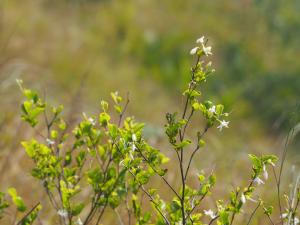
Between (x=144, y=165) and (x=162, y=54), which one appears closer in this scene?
(x=144, y=165)

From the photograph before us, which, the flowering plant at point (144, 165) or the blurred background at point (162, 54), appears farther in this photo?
the blurred background at point (162, 54)

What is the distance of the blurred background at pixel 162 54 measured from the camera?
17.7 feet

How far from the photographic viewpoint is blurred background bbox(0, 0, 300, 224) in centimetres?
540

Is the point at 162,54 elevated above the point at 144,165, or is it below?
above

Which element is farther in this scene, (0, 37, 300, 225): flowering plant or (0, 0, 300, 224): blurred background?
(0, 0, 300, 224): blurred background

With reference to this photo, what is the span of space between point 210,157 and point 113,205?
232 cm

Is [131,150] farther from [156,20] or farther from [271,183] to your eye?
[156,20]

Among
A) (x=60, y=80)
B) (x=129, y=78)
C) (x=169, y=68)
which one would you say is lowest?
(x=60, y=80)

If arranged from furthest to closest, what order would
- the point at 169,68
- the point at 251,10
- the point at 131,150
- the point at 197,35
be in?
the point at 251,10 < the point at 197,35 < the point at 169,68 < the point at 131,150

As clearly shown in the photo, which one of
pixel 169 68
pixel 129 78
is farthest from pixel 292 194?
pixel 169 68

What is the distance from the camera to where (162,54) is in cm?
669

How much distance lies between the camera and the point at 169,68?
21.2 feet

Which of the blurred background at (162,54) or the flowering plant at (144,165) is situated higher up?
the blurred background at (162,54)

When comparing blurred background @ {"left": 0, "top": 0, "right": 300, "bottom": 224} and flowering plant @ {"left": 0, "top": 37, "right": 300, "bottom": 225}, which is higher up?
blurred background @ {"left": 0, "top": 0, "right": 300, "bottom": 224}
